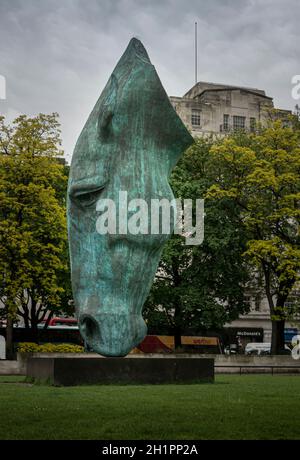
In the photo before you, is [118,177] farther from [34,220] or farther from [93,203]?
[34,220]

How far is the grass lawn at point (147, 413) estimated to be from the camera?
916 centimetres

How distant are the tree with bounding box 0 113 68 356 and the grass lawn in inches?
491

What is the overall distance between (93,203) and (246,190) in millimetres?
26964

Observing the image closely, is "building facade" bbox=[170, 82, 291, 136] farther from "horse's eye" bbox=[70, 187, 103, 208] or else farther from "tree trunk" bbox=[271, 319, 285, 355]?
"horse's eye" bbox=[70, 187, 103, 208]

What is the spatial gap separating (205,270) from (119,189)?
27.1 m

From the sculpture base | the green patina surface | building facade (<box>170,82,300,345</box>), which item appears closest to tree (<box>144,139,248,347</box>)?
the sculpture base

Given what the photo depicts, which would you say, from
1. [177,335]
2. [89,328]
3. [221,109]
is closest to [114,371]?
[89,328]

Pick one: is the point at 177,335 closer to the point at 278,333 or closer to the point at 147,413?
the point at 278,333

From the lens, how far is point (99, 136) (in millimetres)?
7621

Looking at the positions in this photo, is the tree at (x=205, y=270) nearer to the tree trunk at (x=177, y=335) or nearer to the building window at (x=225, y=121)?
the tree trunk at (x=177, y=335)

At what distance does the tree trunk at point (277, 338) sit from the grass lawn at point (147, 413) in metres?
16.3

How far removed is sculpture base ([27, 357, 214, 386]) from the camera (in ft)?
60.4

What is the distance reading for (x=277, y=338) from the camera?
3419 centimetres

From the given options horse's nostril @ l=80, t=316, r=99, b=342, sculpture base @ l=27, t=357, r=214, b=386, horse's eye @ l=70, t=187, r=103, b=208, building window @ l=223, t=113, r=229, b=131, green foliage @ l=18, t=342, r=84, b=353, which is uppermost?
building window @ l=223, t=113, r=229, b=131
